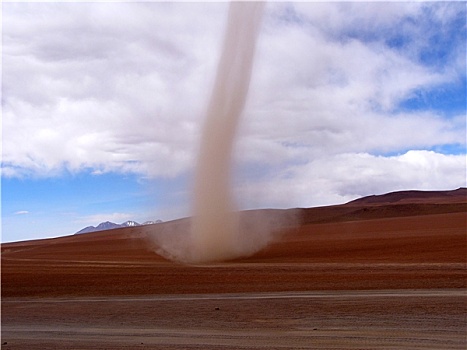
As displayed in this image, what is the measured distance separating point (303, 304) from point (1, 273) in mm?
17040

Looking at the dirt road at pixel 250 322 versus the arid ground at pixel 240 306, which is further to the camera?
the arid ground at pixel 240 306

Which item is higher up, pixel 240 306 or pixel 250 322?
pixel 240 306

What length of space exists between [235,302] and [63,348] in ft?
17.9

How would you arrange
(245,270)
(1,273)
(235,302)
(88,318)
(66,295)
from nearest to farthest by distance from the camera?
1. (88,318)
2. (235,302)
3. (66,295)
4. (245,270)
5. (1,273)

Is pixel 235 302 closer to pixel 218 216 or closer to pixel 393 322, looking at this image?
pixel 393 322

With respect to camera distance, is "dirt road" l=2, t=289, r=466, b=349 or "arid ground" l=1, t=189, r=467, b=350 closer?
"dirt road" l=2, t=289, r=466, b=349

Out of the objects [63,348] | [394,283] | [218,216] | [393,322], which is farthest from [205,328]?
[218,216]

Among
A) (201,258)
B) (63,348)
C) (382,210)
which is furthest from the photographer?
(382,210)

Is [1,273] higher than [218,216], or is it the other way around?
[218,216]

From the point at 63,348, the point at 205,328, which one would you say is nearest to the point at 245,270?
the point at 205,328

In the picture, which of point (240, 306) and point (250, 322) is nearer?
point (250, 322)

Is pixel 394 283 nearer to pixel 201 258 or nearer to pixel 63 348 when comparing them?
pixel 63 348

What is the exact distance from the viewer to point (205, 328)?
1100 cm

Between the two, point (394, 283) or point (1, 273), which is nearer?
point (394, 283)
